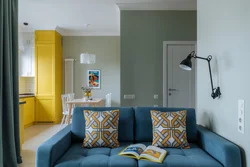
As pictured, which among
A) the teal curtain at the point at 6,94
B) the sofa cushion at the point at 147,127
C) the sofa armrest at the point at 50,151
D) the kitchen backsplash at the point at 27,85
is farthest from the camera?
the kitchen backsplash at the point at 27,85

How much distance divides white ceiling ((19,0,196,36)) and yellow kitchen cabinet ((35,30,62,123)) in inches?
13.6

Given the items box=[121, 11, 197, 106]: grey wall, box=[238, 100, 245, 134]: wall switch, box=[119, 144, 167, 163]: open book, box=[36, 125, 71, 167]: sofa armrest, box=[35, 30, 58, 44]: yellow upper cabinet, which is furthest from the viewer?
box=[35, 30, 58, 44]: yellow upper cabinet

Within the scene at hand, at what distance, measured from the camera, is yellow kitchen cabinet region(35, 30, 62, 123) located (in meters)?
5.79

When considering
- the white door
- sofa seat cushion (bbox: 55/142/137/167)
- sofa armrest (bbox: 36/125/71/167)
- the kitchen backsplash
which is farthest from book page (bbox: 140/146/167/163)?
the kitchen backsplash

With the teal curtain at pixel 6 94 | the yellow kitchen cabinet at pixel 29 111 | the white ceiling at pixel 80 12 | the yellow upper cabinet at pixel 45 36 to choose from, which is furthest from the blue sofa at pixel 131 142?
the yellow upper cabinet at pixel 45 36

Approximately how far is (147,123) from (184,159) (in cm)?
70

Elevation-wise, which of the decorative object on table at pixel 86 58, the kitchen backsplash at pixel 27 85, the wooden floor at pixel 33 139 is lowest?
the wooden floor at pixel 33 139

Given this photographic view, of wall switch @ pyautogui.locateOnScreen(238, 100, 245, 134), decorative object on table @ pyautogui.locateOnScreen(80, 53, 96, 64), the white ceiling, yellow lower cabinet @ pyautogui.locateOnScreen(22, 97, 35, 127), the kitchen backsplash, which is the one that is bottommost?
yellow lower cabinet @ pyautogui.locateOnScreen(22, 97, 35, 127)

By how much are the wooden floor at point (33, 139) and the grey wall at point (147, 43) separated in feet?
6.32

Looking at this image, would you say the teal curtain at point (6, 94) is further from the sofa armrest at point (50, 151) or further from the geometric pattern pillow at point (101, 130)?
the geometric pattern pillow at point (101, 130)

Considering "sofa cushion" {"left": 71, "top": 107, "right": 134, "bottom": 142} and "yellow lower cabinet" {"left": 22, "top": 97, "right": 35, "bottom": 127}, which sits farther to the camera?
"yellow lower cabinet" {"left": 22, "top": 97, "right": 35, "bottom": 127}

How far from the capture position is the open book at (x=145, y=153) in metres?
1.88

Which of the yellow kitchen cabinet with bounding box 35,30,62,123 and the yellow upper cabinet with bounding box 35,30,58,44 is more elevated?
the yellow upper cabinet with bounding box 35,30,58,44

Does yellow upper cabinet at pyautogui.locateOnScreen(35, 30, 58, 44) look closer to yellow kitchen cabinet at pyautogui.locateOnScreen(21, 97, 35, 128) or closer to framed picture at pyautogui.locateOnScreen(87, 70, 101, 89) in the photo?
framed picture at pyautogui.locateOnScreen(87, 70, 101, 89)
